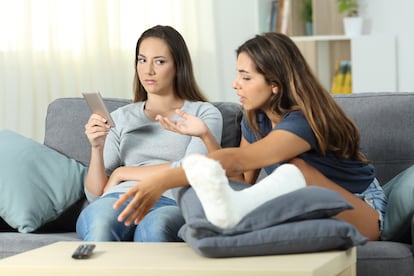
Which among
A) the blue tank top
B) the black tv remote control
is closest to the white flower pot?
the blue tank top

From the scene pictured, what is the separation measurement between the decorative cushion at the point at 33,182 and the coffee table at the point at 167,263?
76 centimetres

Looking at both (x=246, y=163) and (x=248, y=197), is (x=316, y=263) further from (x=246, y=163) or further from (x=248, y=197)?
(x=246, y=163)

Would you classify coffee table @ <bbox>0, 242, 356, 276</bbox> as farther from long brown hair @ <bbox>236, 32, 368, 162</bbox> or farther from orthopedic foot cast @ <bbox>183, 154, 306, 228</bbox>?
long brown hair @ <bbox>236, 32, 368, 162</bbox>

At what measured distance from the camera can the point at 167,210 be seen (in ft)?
8.51

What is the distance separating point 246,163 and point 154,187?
34cm

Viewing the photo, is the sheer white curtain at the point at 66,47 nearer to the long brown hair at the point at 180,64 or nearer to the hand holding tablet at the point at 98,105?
the long brown hair at the point at 180,64

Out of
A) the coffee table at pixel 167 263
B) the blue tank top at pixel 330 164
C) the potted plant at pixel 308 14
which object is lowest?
the coffee table at pixel 167 263

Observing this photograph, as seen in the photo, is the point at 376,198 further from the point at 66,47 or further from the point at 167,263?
the point at 66,47

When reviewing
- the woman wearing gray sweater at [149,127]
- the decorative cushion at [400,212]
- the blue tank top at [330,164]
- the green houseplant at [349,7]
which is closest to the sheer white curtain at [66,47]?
the green houseplant at [349,7]

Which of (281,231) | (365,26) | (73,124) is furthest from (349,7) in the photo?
(281,231)

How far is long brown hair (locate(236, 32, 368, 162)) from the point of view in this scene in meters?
2.41

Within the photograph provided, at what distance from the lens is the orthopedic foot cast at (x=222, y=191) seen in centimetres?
181

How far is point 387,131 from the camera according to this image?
9.30 ft

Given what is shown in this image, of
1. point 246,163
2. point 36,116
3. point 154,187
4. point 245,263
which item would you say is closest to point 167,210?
point 246,163
